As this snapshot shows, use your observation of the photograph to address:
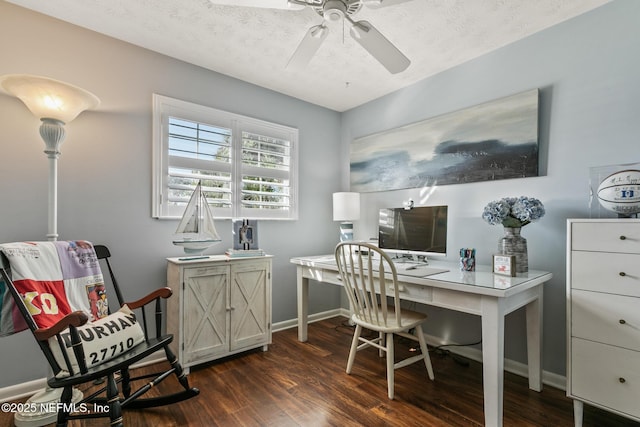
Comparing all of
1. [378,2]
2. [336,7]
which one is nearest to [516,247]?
[378,2]

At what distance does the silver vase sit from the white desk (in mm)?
68

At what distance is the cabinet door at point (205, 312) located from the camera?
228 centimetres

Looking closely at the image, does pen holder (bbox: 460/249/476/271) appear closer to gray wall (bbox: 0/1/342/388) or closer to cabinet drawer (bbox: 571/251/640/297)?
cabinet drawer (bbox: 571/251/640/297)

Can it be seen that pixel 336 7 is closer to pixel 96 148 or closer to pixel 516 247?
pixel 516 247

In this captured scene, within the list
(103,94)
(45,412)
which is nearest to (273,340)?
(45,412)

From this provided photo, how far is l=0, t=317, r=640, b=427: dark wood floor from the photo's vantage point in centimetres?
173

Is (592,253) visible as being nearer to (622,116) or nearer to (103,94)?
(622,116)

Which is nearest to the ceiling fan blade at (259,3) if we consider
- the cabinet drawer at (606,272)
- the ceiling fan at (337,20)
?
the ceiling fan at (337,20)

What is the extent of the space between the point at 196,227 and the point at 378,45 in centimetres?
182

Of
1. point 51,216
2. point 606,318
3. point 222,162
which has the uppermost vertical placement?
point 222,162

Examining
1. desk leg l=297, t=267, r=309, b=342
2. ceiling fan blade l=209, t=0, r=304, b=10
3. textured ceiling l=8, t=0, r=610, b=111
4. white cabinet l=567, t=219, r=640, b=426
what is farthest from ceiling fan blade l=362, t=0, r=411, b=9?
desk leg l=297, t=267, r=309, b=342

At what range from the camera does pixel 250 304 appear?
262 cm

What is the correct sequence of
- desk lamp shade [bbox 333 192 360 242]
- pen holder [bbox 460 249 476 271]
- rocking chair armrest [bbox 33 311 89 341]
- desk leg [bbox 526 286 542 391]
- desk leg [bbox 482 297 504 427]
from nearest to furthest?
1. rocking chair armrest [bbox 33 311 89 341]
2. desk leg [bbox 482 297 504 427]
3. desk leg [bbox 526 286 542 391]
4. pen holder [bbox 460 249 476 271]
5. desk lamp shade [bbox 333 192 360 242]

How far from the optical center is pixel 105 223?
2279 millimetres
